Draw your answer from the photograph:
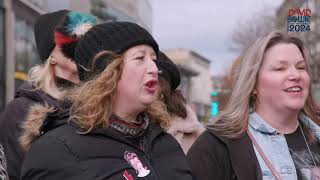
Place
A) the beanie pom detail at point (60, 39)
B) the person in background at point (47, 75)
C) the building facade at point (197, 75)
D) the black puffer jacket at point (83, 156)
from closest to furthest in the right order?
1. the black puffer jacket at point (83, 156)
2. the person in background at point (47, 75)
3. the beanie pom detail at point (60, 39)
4. the building facade at point (197, 75)

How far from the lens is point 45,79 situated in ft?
11.6

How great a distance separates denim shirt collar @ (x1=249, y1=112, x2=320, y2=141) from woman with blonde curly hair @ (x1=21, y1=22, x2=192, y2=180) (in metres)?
0.49

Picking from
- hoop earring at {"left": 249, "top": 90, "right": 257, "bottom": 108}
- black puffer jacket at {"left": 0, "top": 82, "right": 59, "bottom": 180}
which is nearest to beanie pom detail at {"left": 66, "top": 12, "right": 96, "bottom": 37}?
black puffer jacket at {"left": 0, "top": 82, "right": 59, "bottom": 180}

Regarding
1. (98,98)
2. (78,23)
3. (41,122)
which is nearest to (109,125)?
(98,98)

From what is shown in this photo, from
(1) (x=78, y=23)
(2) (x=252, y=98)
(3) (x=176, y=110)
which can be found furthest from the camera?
(3) (x=176, y=110)

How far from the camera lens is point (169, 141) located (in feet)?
9.43

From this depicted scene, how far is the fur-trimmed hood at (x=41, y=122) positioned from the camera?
264 centimetres

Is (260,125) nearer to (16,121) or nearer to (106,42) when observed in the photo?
(106,42)

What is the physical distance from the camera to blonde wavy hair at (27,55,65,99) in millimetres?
3415

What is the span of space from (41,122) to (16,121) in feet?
2.12

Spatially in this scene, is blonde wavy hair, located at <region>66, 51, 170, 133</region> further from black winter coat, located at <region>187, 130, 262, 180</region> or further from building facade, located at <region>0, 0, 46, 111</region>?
building facade, located at <region>0, 0, 46, 111</region>

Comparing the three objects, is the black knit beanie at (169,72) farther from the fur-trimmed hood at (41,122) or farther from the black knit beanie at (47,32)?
the fur-trimmed hood at (41,122)

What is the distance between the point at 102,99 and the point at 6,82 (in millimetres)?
19529

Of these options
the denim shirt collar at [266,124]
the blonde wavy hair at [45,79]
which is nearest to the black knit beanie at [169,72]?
A: the blonde wavy hair at [45,79]
